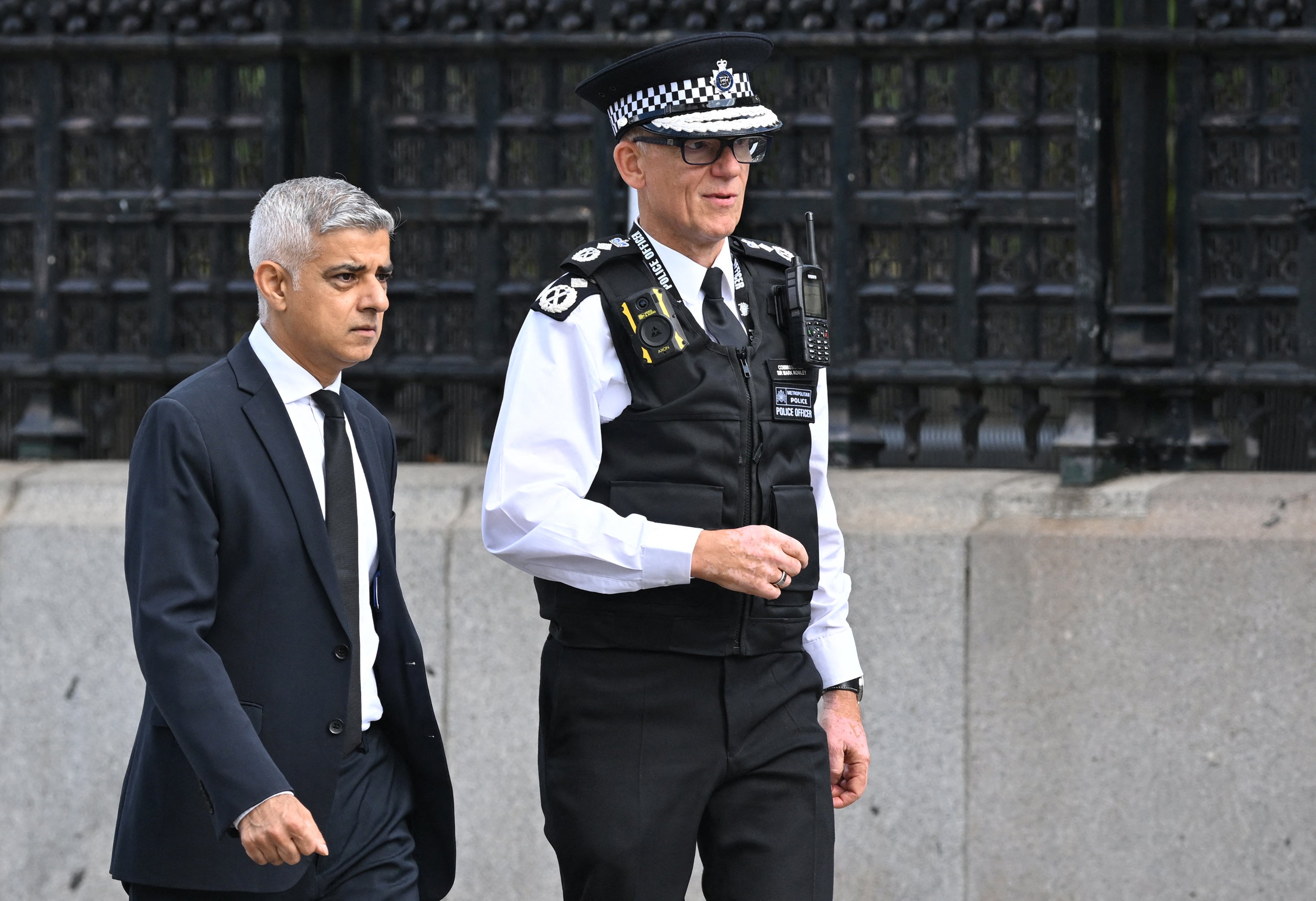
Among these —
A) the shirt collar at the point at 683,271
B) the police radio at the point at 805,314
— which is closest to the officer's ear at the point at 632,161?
the shirt collar at the point at 683,271

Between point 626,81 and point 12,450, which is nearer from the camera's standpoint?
point 626,81

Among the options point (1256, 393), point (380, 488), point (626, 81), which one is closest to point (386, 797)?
point (380, 488)

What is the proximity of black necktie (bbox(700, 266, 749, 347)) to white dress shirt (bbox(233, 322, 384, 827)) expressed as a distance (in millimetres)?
749

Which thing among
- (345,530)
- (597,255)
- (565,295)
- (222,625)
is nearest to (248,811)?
(222,625)

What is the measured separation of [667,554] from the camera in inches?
129

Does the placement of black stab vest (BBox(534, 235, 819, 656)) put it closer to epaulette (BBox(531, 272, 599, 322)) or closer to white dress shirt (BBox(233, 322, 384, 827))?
epaulette (BBox(531, 272, 599, 322))

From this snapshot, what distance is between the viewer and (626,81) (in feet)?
11.7

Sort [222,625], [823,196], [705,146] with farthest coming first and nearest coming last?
1. [823,196]
2. [705,146]
3. [222,625]

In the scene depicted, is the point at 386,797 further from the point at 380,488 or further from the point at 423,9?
the point at 423,9

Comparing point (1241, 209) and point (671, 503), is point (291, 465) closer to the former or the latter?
point (671, 503)

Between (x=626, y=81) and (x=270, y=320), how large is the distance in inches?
33.7

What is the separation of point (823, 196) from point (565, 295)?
247 centimetres

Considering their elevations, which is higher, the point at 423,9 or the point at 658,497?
the point at 423,9

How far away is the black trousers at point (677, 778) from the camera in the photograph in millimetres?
3410
